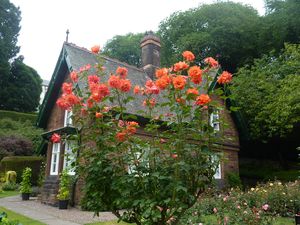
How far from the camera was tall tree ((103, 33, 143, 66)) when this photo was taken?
41750 mm

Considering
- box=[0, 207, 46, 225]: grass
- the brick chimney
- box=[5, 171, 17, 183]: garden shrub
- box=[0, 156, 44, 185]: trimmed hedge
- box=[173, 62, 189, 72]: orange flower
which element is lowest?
box=[0, 207, 46, 225]: grass

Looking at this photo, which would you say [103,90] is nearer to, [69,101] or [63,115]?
[69,101]

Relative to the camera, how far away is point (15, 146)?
24.5 m

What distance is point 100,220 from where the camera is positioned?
952 cm

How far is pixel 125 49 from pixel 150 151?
128ft

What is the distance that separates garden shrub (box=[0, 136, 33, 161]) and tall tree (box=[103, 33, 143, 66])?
20104mm

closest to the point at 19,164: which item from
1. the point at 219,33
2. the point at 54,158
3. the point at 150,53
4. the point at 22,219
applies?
the point at 54,158

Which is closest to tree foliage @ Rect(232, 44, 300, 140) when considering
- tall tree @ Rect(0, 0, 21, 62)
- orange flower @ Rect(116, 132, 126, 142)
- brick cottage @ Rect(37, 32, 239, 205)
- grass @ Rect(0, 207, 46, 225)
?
brick cottage @ Rect(37, 32, 239, 205)

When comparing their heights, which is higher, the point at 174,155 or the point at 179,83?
the point at 179,83

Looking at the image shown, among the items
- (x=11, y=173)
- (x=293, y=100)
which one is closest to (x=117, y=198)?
(x=293, y=100)

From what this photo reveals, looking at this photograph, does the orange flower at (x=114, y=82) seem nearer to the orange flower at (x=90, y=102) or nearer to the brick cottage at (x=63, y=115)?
the orange flower at (x=90, y=102)

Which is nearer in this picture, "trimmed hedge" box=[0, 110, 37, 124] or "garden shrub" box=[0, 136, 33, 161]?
"garden shrub" box=[0, 136, 33, 161]

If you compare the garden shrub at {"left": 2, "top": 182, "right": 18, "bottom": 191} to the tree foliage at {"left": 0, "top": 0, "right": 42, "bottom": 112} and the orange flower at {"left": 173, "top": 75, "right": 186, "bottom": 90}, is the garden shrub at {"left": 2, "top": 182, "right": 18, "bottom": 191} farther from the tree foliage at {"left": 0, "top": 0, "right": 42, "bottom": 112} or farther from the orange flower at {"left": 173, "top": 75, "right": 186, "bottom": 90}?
the tree foliage at {"left": 0, "top": 0, "right": 42, "bottom": 112}

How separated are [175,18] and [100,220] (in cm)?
3167
